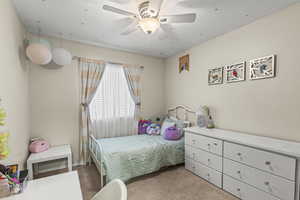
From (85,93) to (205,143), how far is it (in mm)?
2525

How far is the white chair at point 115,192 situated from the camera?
0.77 metres

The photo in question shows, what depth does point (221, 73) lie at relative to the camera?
253 cm

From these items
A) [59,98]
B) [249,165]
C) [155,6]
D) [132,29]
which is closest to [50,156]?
[59,98]

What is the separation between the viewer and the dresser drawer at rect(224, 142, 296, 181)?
1.43 meters

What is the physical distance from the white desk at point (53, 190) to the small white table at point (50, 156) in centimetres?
118

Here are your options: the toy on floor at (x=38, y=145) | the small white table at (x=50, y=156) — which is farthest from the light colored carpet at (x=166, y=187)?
the toy on floor at (x=38, y=145)

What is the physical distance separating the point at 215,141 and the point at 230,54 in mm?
1542

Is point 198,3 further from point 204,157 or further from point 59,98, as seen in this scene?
point 59,98

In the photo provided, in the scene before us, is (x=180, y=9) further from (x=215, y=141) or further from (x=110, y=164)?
(x=110, y=164)

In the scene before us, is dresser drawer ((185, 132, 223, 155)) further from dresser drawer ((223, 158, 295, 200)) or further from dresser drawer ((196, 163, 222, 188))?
dresser drawer ((196, 163, 222, 188))

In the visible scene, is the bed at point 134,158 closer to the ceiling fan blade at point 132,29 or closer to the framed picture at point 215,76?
the framed picture at point 215,76

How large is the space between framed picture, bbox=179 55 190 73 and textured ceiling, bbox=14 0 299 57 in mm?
361

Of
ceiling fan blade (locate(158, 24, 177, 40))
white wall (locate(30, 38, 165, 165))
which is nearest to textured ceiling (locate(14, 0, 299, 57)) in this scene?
ceiling fan blade (locate(158, 24, 177, 40))

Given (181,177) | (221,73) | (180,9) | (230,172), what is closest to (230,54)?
(221,73)
